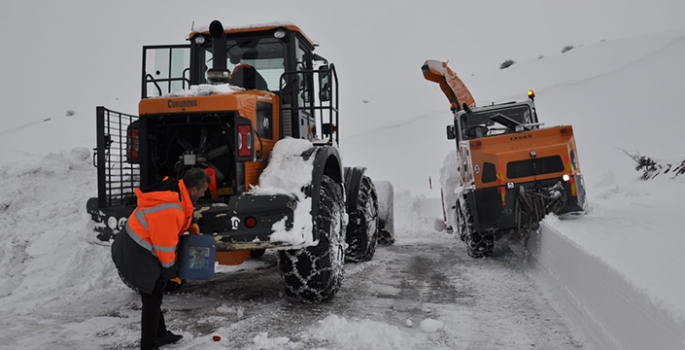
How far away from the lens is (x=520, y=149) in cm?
698

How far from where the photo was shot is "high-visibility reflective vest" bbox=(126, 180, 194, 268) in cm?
380

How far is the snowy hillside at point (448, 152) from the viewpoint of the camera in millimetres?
4715

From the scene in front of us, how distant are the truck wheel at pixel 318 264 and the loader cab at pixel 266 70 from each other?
1.12 metres

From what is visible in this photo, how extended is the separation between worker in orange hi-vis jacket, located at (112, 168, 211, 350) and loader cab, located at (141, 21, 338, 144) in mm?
2037

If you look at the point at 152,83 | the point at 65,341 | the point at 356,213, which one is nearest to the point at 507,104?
the point at 356,213

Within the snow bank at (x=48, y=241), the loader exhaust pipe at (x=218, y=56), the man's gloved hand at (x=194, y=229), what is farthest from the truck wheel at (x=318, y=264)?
the snow bank at (x=48, y=241)

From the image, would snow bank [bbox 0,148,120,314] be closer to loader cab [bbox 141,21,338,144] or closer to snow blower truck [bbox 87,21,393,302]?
Answer: snow blower truck [bbox 87,21,393,302]

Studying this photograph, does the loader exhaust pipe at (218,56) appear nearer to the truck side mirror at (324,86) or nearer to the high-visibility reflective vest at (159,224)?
the truck side mirror at (324,86)

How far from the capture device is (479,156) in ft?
23.3

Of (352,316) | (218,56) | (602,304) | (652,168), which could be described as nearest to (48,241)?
(218,56)

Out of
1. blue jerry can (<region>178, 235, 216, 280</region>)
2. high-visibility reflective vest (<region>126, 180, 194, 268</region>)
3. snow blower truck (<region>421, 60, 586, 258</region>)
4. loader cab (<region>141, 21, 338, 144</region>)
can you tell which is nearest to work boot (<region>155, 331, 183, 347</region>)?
blue jerry can (<region>178, 235, 216, 280</region>)

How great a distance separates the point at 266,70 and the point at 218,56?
86cm

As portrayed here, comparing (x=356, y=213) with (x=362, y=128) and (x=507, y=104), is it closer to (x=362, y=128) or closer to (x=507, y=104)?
(x=507, y=104)

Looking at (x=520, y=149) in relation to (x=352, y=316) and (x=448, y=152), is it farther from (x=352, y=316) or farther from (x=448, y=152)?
(x=448, y=152)
